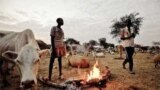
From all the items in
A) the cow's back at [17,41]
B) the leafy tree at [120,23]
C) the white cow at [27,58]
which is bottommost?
the white cow at [27,58]

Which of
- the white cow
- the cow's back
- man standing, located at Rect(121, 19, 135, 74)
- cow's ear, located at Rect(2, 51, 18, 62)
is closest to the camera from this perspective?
the white cow

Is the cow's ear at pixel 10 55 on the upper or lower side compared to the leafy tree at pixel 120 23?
lower

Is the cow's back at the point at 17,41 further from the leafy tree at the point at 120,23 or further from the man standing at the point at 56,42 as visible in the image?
the leafy tree at the point at 120,23

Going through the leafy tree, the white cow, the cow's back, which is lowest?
the white cow

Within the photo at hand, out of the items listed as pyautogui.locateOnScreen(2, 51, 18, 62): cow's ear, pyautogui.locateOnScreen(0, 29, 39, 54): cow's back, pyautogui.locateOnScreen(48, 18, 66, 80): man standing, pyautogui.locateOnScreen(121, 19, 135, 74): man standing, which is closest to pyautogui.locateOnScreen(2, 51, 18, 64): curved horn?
pyautogui.locateOnScreen(2, 51, 18, 62): cow's ear

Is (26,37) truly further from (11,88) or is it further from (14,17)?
(14,17)

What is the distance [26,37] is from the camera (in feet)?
12.2

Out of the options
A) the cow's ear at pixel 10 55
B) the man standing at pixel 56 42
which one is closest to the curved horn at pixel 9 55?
the cow's ear at pixel 10 55

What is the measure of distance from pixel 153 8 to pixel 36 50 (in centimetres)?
472

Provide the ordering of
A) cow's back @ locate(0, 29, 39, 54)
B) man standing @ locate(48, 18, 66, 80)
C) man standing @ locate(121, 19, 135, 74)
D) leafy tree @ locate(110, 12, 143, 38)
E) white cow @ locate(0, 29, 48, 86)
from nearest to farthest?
1. white cow @ locate(0, 29, 48, 86)
2. cow's back @ locate(0, 29, 39, 54)
3. man standing @ locate(48, 18, 66, 80)
4. man standing @ locate(121, 19, 135, 74)
5. leafy tree @ locate(110, 12, 143, 38)

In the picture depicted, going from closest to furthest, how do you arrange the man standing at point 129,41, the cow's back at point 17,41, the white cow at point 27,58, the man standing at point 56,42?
the white cow at point 27,58, the cow's back at point 17,41, the man standing at point 56,42, the man standing at point 129,41

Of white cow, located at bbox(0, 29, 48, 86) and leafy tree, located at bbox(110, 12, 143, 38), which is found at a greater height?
leafy tree, located at bbox(110, 12, 143, 38)

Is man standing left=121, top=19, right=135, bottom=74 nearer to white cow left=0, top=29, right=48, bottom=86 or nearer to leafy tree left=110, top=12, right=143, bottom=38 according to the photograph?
white cow left=0, top=29, right=48, bottom=86

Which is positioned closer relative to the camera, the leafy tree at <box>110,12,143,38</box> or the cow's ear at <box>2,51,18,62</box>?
the cow's ear at <box>2,51,18,62</box>
